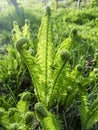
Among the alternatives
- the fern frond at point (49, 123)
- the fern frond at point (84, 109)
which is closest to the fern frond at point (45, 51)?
the fern frond at point (84, 109)

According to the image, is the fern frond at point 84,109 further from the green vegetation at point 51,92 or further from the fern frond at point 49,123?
the fern frond at point 49,123

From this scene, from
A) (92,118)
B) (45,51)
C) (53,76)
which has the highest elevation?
(45,51)

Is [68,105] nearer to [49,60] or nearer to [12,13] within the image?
[49,60]

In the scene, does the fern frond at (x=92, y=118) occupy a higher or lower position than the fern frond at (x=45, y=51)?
lower

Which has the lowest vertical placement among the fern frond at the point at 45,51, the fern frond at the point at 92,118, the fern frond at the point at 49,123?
the fern frond at the point at 92,118

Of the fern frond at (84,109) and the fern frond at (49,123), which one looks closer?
the fern frond at (49,123)

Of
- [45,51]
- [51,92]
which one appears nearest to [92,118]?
[51,92]

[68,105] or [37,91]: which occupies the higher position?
[37,91]

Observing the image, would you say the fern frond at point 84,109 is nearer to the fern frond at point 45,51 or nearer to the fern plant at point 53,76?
the fern plant at point 53,76

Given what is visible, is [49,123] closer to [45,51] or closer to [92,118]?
[92,118]

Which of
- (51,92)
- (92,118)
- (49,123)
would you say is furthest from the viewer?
(51,92)

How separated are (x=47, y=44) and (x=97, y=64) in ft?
1.99

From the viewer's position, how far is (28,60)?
1.58 meters

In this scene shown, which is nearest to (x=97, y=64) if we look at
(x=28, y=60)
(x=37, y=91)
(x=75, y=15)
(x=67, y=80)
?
(x=67, y=80)
